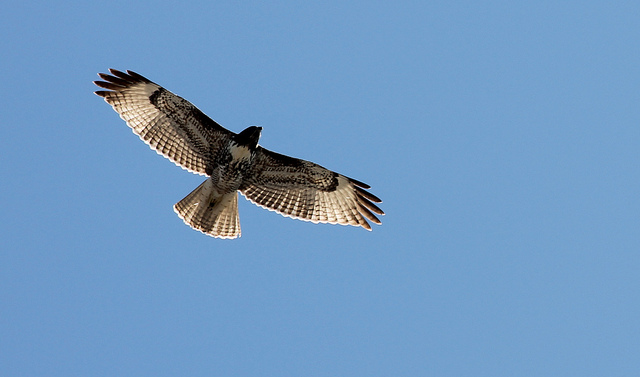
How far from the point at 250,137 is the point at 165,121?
158 centimetres

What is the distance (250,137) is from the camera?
53.2ft

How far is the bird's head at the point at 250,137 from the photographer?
1619 centimetres

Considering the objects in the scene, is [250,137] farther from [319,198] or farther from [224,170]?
[319,198]

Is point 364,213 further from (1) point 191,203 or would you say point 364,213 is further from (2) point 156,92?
(2) point 156,92

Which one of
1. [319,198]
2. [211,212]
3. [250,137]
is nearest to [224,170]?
[250,137]

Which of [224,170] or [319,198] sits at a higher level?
[319,198]

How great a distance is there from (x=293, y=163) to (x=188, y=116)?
182 centimetres

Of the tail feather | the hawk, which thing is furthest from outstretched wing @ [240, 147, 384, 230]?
the tail feather

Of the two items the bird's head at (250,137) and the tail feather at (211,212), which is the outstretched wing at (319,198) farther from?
the bird's head at (250,137)

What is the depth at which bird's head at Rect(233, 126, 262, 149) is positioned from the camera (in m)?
16.2

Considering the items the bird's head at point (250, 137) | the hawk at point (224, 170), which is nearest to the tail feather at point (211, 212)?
the hawk at point (224, 170)

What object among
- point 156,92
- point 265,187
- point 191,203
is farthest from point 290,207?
point 156,92

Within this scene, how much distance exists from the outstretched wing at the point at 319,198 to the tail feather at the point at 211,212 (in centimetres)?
35

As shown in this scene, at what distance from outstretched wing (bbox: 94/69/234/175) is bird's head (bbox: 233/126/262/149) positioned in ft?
1.38
